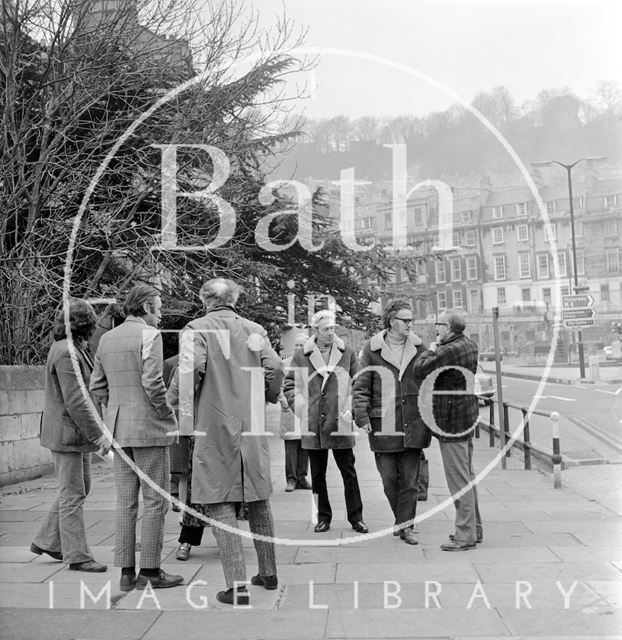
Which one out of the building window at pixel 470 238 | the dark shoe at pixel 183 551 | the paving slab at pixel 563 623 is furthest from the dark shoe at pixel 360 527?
the building window at pixel 470 238

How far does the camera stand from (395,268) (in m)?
21.6

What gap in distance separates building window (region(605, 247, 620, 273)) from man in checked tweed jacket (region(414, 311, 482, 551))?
7484cm

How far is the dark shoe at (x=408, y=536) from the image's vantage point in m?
6.70

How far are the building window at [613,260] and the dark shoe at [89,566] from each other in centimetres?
7671

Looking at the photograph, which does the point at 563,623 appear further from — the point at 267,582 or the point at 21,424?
the point at 21,424

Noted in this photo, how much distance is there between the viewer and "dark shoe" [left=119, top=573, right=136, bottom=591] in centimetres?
525

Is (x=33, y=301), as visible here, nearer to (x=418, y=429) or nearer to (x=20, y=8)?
(x=20, y=8)

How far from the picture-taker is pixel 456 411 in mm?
6613

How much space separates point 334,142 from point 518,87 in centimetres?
365

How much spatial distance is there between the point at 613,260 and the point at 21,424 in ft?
243

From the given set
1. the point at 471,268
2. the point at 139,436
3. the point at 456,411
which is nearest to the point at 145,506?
the point at 139,436

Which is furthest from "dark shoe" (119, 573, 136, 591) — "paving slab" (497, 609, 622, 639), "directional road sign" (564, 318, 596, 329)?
"directional road sign" (564, 318, 596, 329)

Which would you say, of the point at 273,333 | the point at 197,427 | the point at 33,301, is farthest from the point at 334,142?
the point at 197,427

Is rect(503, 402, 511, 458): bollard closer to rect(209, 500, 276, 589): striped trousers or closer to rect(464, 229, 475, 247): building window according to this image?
rect(209, 500, 276, 589): striped trousers
